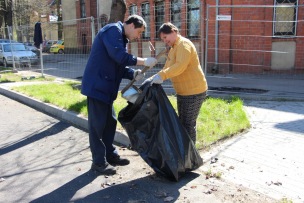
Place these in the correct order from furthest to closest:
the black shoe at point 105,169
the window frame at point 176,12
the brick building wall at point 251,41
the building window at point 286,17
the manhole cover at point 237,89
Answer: the window frame at point 176,12 → the building window at point 286,17 → the brick building wall at point 251,41 → the manhole cover at point 237,89 → the black shoe at point 105,169

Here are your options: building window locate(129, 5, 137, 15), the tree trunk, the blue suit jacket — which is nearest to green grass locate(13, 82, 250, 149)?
the blue suit jacket

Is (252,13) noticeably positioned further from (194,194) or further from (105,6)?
(105,6)

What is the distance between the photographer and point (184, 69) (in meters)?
3.88

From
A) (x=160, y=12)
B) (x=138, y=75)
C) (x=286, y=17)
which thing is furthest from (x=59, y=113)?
(x=160, y=12)

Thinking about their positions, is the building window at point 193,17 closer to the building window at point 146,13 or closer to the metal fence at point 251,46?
the metal fence at point 251,46

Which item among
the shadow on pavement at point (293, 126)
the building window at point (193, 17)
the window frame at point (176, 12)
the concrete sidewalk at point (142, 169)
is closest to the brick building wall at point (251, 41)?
the building window at point (193, 17)

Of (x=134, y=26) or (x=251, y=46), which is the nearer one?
(x=134, y=26)

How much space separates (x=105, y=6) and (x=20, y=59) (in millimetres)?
9041

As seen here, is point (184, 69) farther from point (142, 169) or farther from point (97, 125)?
point (142, 169)

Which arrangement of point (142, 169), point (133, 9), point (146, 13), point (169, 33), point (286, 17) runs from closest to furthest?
point (169, 33) < point (142, 169) < point (286, 17) < point (146, 13) < point (133, 9)

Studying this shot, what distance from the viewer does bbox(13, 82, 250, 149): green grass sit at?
17.2ft

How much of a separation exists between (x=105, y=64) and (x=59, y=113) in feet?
12.1

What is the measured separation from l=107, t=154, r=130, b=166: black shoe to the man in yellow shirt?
3.00ft

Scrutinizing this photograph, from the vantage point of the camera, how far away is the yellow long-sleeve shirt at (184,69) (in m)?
3.85
